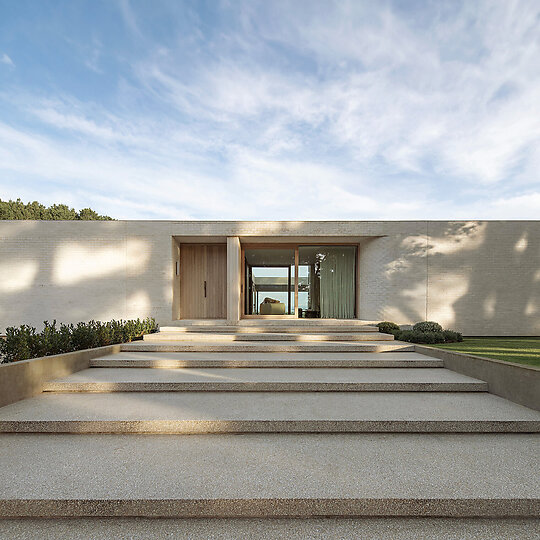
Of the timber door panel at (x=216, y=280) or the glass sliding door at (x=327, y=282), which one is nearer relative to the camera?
the timber door panel at (x=216, y=280)

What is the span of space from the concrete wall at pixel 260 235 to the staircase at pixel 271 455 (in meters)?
5.35

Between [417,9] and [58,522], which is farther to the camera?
[417,9]

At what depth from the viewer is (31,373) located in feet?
11.8

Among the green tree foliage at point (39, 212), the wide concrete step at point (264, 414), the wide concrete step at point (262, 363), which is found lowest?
the wide concrete step at point (264, 414)

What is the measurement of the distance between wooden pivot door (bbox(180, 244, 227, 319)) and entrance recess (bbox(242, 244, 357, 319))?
902 mm

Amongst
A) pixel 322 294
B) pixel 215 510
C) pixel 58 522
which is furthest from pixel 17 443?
pixel 322 294

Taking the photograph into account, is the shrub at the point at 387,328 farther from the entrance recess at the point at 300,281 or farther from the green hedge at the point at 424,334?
the entrance recess at the point at 300,281

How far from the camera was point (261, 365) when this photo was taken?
479 centimetres

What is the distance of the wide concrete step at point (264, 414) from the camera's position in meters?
2.78

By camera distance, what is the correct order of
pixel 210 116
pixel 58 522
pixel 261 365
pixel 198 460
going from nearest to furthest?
1. pixel 58 522
2. pixel 198 460
3. pixel 261 365
4. pixel 210 116

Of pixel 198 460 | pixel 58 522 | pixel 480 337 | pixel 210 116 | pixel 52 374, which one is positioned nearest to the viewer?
pixel 58 522

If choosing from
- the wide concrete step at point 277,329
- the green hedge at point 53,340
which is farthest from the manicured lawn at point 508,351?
the green hedge at point 53,340

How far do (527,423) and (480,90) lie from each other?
35.9 feet

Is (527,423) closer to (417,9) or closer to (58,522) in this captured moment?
(58,522)
